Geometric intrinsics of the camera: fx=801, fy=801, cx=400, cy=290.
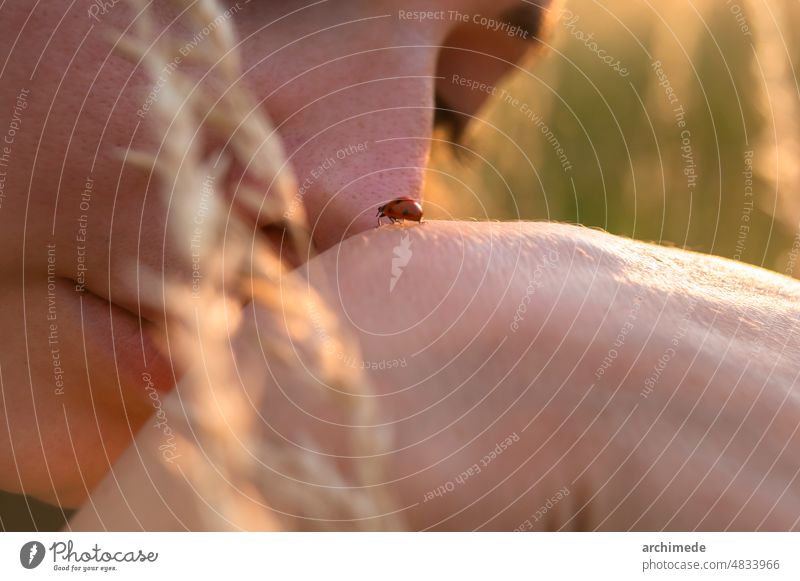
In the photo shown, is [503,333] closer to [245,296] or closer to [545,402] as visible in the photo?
[545,402]

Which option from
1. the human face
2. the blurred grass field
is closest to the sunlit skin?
the human face

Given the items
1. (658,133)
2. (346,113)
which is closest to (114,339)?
(346,113)

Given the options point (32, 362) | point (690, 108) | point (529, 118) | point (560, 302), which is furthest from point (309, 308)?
point (690, 108)

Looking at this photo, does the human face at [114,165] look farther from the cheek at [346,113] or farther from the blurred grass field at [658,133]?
the blurred grass field at [658,133]

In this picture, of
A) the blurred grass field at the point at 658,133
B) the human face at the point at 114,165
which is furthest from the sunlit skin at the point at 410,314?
the blurred grass field at the point at 658,133
